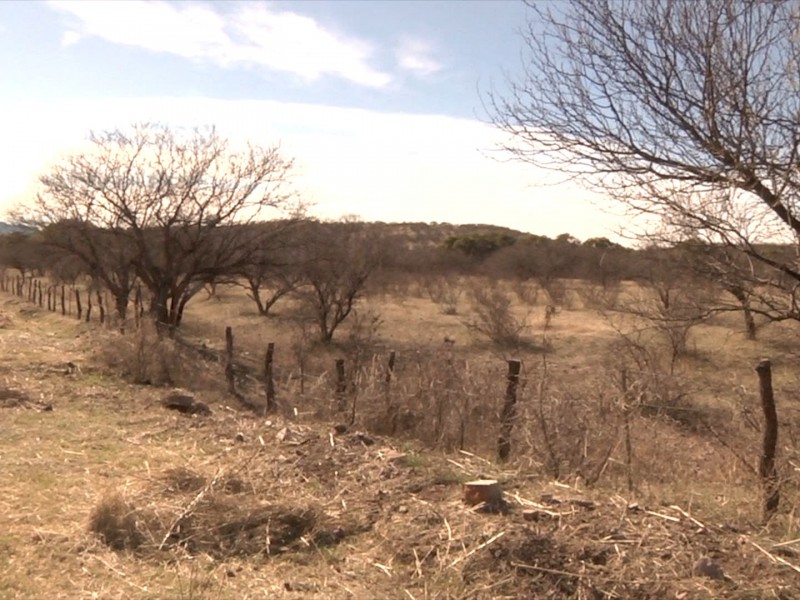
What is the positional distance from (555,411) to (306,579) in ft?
9.86

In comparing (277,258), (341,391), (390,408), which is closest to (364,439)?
(390,408)

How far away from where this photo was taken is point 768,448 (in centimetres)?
588

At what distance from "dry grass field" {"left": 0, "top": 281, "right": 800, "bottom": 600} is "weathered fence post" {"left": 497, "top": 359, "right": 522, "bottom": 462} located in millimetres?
134

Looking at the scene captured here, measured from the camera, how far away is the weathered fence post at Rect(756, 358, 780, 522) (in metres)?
5.39

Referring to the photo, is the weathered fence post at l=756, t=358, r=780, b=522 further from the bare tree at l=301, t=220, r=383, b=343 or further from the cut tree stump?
the bare tree at l=301, t=220, r=383, b=343

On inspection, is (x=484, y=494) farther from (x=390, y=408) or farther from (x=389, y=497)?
(x=390, y=408)

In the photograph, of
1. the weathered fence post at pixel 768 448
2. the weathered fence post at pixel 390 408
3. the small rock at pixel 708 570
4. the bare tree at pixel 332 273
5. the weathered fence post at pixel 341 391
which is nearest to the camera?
the small rock at pixel 708 570

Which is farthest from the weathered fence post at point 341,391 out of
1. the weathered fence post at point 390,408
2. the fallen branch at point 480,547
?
the fallen branch at point 480,547

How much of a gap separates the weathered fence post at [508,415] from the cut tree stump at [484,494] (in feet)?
5.91

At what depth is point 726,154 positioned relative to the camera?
618 cm

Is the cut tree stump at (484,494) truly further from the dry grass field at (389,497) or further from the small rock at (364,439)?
A: the small rock at (364,439)

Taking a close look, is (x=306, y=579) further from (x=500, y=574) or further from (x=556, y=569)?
(x=556, y=569)

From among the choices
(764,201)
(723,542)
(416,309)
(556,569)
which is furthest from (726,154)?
(416,309)

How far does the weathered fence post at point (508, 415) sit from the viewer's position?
22.9 ft
